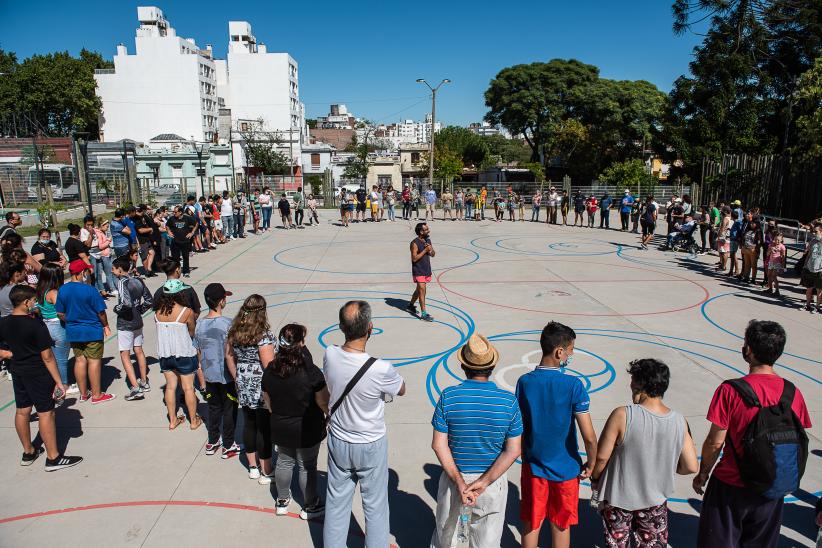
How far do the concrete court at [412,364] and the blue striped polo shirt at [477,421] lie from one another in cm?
145

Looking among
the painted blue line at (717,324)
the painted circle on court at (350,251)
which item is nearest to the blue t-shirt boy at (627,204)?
the painted circle on court at (350,251)

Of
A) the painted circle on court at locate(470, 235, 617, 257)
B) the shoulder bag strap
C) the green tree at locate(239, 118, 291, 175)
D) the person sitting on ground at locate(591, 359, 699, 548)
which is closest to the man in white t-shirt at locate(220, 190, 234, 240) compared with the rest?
the painted circle on court at locate(470, 235, 617, 257)

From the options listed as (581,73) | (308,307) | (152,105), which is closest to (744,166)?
(308,307)

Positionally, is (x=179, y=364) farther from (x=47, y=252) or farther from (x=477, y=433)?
(x=47, y=252)

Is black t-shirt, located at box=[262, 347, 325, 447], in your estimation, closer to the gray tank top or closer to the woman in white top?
the woman in white top

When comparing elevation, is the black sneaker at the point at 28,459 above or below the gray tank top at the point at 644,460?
below

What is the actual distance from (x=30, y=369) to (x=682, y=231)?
59.9 feet

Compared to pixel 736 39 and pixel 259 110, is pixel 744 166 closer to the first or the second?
pixel 736 39

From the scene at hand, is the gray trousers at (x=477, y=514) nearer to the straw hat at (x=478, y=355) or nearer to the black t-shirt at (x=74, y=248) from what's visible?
the straw hat at (x=478, y=355)

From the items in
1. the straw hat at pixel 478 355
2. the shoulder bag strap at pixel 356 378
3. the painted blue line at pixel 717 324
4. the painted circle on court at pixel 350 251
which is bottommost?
the painted blue line at pixel 717 324

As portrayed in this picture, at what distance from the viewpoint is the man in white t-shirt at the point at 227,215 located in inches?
808

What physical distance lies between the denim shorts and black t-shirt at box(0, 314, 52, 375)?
1157mm

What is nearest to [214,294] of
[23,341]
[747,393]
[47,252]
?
[23,341]

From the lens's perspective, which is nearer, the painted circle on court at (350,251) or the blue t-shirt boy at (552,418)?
the blue t-shirt boy at (552,418)
